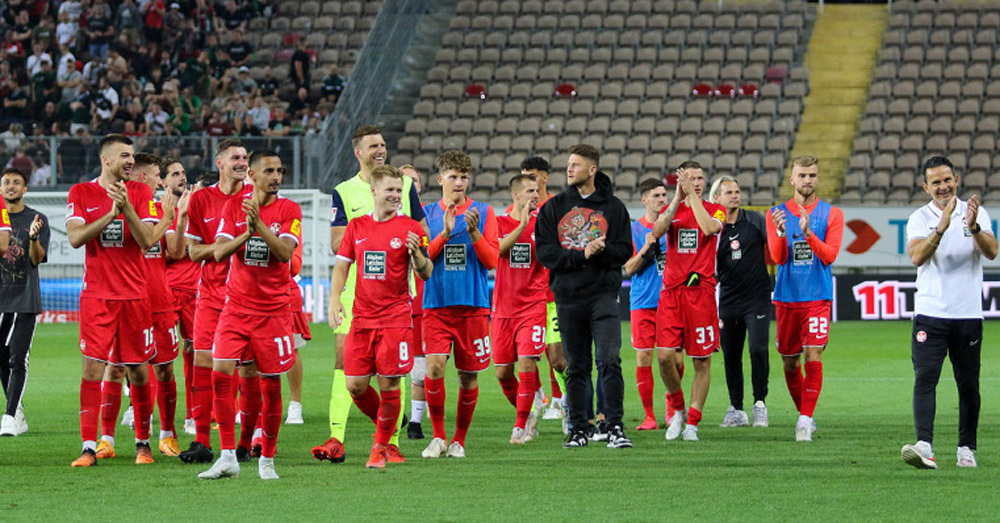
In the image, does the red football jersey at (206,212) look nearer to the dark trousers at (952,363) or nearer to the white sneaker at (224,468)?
the white sneaker at (224,468)

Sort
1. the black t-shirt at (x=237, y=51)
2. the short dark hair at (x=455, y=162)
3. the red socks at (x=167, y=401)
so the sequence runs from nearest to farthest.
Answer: the short dark hair at (x=455, y=162) → the red socks at (x=167, y=401) → the black t-shirt at (x=237, y=51)

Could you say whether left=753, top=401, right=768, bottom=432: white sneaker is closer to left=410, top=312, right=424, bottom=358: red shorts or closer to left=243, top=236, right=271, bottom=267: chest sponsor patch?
left=410, top=312, right=424, bottom=358: red shorts

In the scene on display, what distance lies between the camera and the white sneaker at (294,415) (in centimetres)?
1250

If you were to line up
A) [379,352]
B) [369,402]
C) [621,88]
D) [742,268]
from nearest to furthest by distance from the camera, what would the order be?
[379,352]
[369,402]
[742,268]
[621,88]

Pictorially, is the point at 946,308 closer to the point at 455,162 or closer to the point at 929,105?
the point at 455,162

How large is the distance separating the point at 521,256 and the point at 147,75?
21470 mm

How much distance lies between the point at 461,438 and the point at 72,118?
21640 mm

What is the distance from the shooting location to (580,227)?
34.8 feet

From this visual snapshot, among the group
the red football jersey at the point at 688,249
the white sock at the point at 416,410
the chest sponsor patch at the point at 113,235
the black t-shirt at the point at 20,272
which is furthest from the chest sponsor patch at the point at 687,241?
the black t-shirt at the point at 20,272

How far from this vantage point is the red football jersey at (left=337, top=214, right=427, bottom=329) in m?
9.24

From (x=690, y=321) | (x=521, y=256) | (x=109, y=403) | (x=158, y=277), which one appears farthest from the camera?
(x=690, y=321)

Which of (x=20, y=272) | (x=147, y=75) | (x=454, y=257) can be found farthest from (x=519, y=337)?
(x=147, y=75)

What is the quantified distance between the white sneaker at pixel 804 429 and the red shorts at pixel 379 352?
3393mm

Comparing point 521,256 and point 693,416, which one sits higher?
point 521,256
